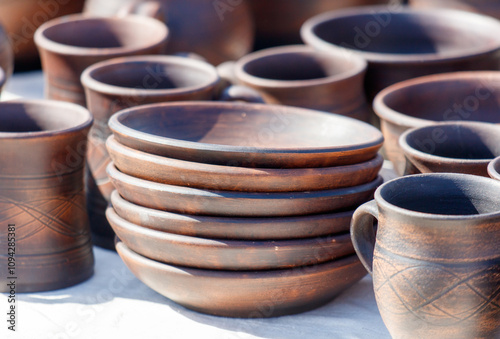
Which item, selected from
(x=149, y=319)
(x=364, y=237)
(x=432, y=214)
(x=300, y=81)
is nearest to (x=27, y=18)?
(x=300, y=81)

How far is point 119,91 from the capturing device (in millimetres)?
1598

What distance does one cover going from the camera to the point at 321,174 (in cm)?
128

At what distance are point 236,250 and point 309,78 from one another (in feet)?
3.03

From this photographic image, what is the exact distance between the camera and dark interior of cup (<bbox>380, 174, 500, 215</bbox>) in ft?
3.85

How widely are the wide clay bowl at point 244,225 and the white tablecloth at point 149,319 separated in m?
0.17

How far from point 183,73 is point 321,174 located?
0.69 meters

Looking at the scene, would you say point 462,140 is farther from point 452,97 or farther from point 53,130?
point 53,130

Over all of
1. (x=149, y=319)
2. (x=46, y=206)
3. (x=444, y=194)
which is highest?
(x=444, y=194)

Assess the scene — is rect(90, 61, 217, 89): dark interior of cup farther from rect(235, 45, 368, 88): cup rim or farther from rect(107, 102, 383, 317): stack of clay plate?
rect(107, 102, 383, 317): stack of clay plate

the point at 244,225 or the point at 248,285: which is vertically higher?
the point at 244,225

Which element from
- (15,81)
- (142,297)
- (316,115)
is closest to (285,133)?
(316,115)

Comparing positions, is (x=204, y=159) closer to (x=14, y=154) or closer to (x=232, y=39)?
(x=14, y=154)

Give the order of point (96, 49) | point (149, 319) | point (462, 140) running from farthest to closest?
point (96, 49), point (462, 140), point (149, 319)

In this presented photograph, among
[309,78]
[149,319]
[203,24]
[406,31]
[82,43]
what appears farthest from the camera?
[203,24]
